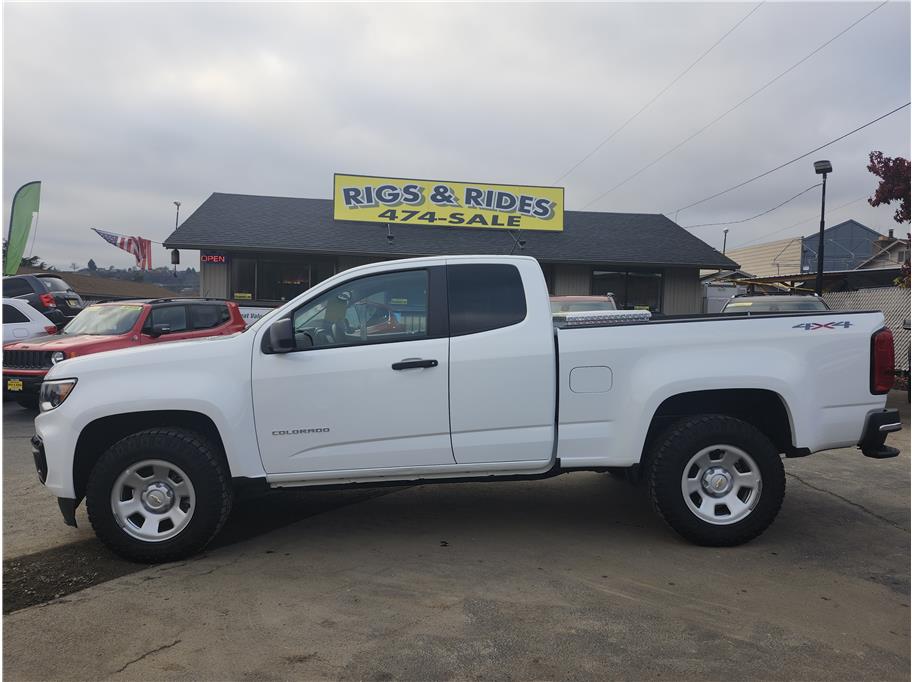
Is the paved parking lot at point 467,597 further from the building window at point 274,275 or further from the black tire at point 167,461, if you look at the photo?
the building window at point 274,275

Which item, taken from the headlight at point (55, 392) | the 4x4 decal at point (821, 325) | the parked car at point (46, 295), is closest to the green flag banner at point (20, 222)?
the parked car at point (46, 295)

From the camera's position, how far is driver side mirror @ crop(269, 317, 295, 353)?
4344mm

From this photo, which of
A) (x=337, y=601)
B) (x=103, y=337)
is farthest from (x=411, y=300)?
(x=103, y=337)

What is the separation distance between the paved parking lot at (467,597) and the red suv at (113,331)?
4.66 meters

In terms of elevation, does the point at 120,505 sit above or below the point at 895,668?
above

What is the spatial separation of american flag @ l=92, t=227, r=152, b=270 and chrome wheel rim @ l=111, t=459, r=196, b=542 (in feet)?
99.9

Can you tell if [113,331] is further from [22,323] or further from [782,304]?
[782,304]

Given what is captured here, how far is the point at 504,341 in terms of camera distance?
4.52m

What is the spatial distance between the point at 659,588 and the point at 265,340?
2886 mm

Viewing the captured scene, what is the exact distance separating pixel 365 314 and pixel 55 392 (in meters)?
2.12

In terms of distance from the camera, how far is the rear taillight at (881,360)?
15.1ft

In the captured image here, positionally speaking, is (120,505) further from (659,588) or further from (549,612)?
(659,588)

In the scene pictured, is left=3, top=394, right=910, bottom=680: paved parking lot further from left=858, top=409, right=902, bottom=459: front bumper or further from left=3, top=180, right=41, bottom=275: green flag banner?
left=3, top=180, right=41, bottom=275: green flag banner

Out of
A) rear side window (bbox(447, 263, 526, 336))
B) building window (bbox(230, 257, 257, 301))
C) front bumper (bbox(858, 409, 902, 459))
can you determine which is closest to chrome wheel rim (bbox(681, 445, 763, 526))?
front bumper (bbox(858, 409, 902, 459))
